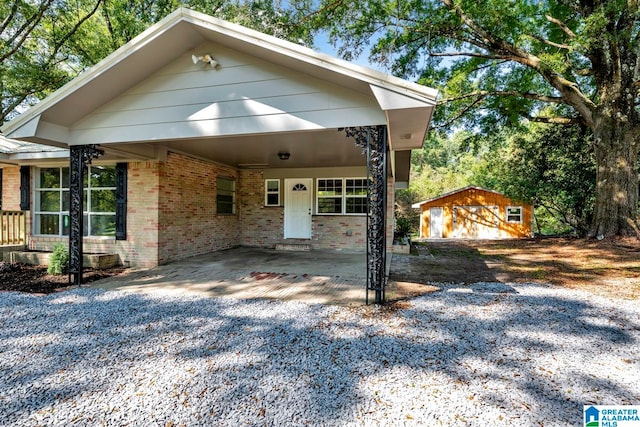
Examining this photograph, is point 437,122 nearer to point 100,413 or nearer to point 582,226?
point 582,226

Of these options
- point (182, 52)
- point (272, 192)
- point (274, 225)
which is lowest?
point (274, 225)

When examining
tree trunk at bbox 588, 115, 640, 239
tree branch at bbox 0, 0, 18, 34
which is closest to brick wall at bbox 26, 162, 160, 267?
tree branch at bbox 0, 0, 18, 34

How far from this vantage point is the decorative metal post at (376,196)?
13.5 ft

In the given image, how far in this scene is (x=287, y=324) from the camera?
353 cm

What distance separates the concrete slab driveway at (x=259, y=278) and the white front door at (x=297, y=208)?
6.78 ft

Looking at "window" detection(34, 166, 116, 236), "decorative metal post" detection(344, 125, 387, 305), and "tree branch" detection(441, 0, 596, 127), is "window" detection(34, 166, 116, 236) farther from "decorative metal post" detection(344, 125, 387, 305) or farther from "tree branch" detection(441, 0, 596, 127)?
"tree branch" detection(441, 0, 596, 127)

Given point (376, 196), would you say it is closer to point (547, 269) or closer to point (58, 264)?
point (547, 269)

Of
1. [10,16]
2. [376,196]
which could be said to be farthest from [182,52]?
[10,16]

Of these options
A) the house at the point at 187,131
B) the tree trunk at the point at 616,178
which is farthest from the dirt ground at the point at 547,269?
the house at the point at 187,131

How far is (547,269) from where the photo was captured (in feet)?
21.7

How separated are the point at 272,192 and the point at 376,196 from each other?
22.2 ft

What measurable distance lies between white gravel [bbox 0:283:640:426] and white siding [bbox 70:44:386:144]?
2.59m

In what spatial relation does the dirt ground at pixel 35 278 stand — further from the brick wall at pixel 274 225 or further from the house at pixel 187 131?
the brick wall at pixel 274 225

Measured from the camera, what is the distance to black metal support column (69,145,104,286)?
17.3 feet
